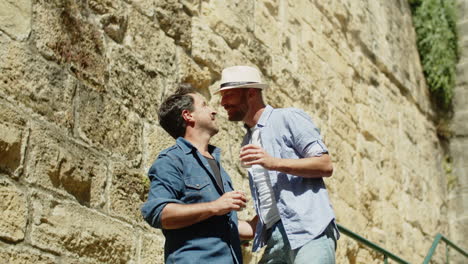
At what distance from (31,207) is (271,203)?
37.0 inches

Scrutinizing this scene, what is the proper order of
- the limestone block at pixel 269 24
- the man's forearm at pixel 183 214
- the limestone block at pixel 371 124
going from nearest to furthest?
the man's forearm at pixel 183 214
the limestone block at pixel 269 24
the limestone block at pixel 371 124

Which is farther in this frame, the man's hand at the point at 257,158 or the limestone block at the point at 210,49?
the limestone block at the point at 210,49

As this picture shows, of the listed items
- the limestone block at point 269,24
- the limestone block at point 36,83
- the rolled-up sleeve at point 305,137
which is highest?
the limestone block at point 269,24

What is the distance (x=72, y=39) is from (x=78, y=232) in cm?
87

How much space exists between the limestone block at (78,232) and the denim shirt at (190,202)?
0.59m

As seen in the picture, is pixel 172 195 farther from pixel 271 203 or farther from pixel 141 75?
pixel 141 75

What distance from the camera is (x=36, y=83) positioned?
3320 millimetres

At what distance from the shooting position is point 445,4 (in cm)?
847

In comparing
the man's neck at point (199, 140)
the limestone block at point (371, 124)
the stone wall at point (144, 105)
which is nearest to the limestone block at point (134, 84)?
the stone wall at point (144, 105)

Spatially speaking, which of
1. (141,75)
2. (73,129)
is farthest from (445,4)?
(73,129)

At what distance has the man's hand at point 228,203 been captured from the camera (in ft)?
8.83

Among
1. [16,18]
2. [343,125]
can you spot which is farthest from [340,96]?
[16,18]

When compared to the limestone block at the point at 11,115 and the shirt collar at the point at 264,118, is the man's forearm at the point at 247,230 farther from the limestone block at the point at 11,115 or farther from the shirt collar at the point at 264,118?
the limestone block at the point at 11,115

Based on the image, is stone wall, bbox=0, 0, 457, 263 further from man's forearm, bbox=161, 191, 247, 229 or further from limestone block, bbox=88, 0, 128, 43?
man's forearm, bbox=161, 191, 247, 229
